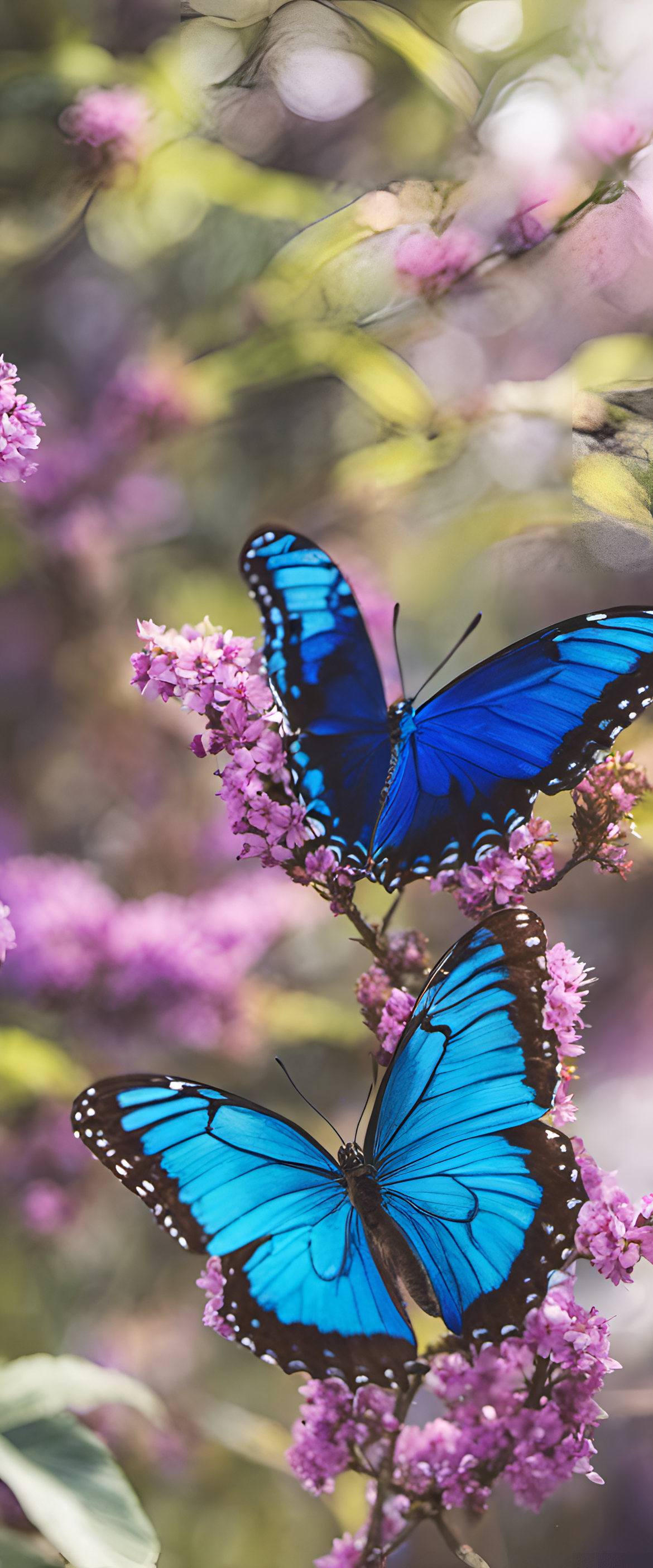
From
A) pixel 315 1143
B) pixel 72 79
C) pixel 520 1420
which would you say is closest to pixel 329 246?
pixel 72 79

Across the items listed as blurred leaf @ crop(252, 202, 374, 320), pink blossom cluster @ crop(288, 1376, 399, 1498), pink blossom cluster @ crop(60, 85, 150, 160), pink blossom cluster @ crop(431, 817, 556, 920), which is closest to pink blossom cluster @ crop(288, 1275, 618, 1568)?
pink blossom cluster @ crop(288, 1376, 399, 1498)

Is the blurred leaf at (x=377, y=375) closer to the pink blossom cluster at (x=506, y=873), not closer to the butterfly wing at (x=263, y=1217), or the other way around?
the pink blossom cluster at (x=506, y=873)

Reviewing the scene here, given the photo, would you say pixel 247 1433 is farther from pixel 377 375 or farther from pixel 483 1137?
pixel 377 375

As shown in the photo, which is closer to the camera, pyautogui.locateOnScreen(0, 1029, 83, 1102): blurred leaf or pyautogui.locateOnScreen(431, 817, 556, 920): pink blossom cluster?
pyautogui.locateOnScreen(431, 817, 556, 920): pink blossom cluster

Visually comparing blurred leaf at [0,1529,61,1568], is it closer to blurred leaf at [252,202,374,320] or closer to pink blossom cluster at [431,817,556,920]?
pink blossom cluster at [431,817,556,920]

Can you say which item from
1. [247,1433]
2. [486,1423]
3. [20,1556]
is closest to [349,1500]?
[247,1433]

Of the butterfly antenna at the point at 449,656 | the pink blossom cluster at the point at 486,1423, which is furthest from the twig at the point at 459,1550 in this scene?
the butterfly antenna at the point at 449,656

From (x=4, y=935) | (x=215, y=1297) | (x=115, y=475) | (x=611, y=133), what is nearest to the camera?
(x=4, y=935)
